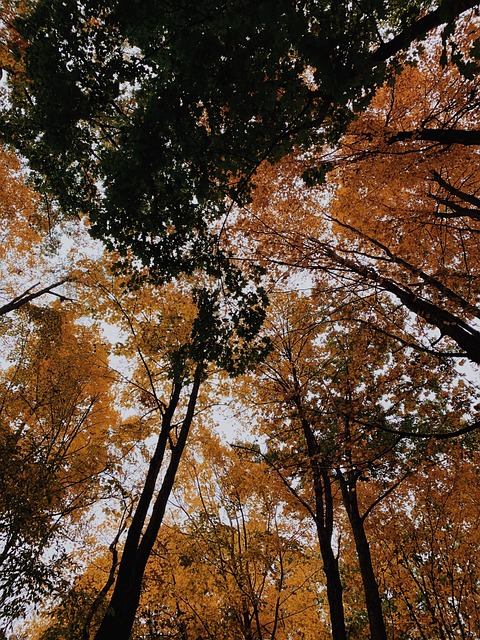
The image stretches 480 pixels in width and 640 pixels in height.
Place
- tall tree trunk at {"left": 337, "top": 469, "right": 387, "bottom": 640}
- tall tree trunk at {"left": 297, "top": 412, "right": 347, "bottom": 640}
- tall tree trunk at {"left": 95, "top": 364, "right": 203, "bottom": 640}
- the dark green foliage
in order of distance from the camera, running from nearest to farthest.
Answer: the dark green foliage < tall tree trunk at {"left": 95, "top": 364, "right": 203, "bottom": 640} < tall tree trunk at {"left": 297, "top": 412, "right": 347, "bottom": 640} < tall tree trunk at {"left": 337, "top": 469, "right": 387, "bottom": 640}

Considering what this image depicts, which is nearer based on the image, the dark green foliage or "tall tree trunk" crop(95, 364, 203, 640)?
the dark green foliage

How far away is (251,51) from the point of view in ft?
9.38

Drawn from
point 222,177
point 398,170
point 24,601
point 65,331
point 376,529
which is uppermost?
point 398,170

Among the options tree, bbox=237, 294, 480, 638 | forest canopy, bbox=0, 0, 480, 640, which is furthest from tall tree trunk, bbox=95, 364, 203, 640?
tree, bbox=237, 294, 480, 638

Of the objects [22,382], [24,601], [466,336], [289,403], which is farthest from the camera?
[22,382]

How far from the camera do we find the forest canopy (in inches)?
120

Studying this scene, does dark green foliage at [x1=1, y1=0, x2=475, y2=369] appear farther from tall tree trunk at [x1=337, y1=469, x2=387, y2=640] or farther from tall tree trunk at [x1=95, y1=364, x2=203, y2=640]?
tall tree trunk at [x1=337, y1=469, x2=387, y2=640]

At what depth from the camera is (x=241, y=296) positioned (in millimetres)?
4176

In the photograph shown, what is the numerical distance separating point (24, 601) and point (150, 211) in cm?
646

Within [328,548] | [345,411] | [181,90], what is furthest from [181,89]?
[328,548]

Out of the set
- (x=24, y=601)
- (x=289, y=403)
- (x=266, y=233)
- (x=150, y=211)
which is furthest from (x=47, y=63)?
(x=24, y=601)

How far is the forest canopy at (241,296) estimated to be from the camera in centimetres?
304

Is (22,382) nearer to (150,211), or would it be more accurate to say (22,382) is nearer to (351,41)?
(150,211)

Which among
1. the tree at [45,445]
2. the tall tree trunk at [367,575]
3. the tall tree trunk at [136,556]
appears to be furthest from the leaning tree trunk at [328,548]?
the tree at [45,445]
